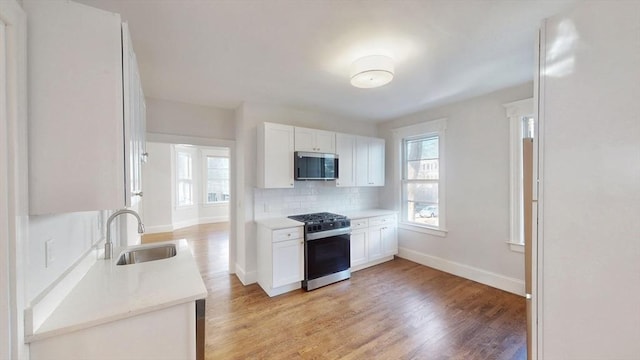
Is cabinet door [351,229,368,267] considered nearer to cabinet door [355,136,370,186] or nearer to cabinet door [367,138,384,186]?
cabinet door [355,136,370,186]

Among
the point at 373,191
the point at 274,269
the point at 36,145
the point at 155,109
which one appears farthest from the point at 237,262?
the point at 36,145

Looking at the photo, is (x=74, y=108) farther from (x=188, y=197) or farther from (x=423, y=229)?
(x=188, y=197)

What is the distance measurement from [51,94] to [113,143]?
0.90 feet

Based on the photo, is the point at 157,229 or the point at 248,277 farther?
the point at 157,229

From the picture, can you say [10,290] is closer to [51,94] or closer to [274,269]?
[51,94]

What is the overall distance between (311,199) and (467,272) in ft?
8.32

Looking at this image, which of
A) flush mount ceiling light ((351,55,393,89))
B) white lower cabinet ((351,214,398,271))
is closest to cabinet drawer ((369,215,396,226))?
white lower cabinet ((351,214,398,271))

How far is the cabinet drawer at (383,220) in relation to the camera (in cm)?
406

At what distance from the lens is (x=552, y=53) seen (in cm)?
107

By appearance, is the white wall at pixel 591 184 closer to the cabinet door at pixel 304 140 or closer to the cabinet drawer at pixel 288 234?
the cabinet drawer at pixel 288 234

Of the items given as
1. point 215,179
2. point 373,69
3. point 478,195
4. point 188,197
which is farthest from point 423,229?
point 188,197

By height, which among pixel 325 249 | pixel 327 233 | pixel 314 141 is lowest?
pixel 325 249

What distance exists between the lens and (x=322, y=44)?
2021mm

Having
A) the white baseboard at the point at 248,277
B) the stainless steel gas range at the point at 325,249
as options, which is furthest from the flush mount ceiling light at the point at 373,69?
the white baseboard at the point at 248,277
